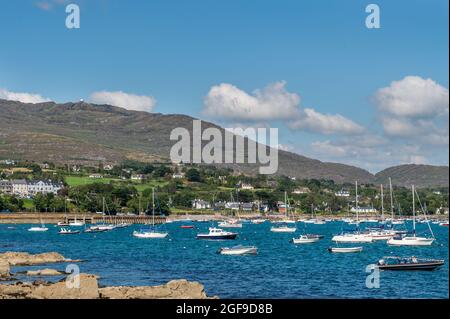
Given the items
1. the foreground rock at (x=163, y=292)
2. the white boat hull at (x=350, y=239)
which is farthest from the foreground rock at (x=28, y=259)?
the white boat hull at (x=350, y=239)

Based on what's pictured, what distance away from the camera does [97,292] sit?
36625 millimetres

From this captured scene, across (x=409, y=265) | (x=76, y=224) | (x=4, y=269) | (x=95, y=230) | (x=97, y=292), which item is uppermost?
(x=76, y=224)

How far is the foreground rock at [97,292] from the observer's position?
121 ft

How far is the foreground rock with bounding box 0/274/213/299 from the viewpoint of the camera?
36.8 meters

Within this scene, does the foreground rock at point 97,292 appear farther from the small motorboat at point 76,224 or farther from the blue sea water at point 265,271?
the small motorboat at point 76,224

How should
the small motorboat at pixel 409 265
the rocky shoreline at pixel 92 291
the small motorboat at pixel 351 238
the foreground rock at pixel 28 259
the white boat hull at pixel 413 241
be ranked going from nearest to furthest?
the rocky shoreline at pixel 92 291
the small motorboat at pixel 409 265
the foreground rock at pixel 28 259
the white boat hull at pixel 413 241
the small motorboat at pixel 351 238

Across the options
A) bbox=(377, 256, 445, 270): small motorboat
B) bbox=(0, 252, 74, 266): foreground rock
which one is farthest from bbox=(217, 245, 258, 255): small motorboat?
bbox=(377, 256, 445, 270): small motorboat

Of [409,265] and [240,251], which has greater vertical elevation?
[240,251]

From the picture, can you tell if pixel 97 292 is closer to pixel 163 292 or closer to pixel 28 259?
pixel 163 292

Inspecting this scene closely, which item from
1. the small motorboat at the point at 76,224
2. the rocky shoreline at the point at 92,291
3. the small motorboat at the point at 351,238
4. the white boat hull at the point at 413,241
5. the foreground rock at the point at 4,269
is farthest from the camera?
the small motorboat at the point at 76,224

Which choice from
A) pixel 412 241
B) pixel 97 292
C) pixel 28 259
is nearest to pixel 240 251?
pixel 28 259

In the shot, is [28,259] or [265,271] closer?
[265,271]

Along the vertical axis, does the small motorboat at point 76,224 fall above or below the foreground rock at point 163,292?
above
